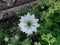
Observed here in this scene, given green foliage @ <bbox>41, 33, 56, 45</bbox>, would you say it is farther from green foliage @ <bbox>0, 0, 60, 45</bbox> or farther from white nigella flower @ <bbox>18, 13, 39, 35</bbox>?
white nigella flower @ <bbox>18, 13, 39, 35</bbox>

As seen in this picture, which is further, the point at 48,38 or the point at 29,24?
the point at 29,24

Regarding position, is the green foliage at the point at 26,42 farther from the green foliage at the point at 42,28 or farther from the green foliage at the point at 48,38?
the green foliage at the point at 48,38

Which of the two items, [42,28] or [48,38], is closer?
[48,38]

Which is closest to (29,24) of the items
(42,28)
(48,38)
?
(42,28)

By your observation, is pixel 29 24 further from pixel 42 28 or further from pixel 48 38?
pixel 48 38

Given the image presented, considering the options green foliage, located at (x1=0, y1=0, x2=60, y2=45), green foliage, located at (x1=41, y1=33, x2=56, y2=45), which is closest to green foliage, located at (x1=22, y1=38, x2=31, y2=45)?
green foliage, located at (x1=0, y1=0, x2=60, y2=45)

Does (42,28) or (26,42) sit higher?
(42,28)

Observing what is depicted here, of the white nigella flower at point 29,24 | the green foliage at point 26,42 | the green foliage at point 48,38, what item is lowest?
the green foliage at point 48,38

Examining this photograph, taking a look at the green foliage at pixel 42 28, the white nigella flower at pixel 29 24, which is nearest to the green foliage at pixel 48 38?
the green foliage at pixel 42 28

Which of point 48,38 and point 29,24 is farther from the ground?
point 29,24
